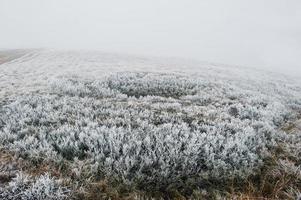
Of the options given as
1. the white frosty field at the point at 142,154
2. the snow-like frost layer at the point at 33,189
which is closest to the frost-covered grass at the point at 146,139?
the white frosty field at the point at 142,154

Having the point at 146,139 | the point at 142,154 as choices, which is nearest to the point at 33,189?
the point at 142,154

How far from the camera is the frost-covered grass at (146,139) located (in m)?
5.37

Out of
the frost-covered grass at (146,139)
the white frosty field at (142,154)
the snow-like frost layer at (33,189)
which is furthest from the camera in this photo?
the frost-covered grass at (146,139)

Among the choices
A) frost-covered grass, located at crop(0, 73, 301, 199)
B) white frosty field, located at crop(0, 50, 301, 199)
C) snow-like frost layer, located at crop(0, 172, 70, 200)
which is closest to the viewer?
snow-like frost layer, located at crop(0, 172, 70, 200)

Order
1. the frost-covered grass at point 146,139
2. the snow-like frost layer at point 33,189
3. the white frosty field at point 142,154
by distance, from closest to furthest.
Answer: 1. the snow-like frost layer at point 33,189
2. the white frosty field at point 142,154
3. the frost-covered grass at point 146,139

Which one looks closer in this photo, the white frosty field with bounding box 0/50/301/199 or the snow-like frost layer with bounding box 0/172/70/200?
the snow-like frost layer with bounding box 0/172/70/200

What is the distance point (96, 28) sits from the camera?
18325 centimetres

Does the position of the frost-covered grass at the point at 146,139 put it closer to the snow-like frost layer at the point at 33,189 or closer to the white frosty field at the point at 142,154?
the white frosty field at the point at 142,154

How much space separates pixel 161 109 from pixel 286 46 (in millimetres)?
146956

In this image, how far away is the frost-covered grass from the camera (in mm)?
5367

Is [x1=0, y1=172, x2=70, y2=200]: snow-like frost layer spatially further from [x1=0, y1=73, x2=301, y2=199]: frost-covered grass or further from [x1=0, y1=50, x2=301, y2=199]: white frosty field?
[x1=0, y1=73, x2=301, y2=199]: frost-covered grass

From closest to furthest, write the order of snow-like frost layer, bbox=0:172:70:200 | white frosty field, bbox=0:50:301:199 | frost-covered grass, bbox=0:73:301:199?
snow-like frost layer, bbox=0:172:70:200 < white frosty field, bbox=0:50:301:199 < frost-covered grass, bbox=0:73:301:199

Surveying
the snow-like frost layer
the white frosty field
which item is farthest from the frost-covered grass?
the snow-like frost layer

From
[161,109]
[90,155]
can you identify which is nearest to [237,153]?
[90,155]
